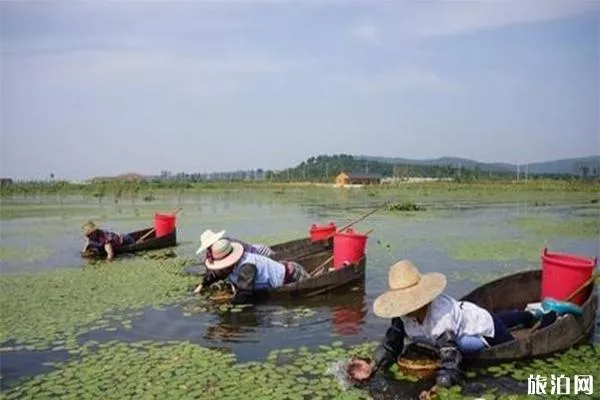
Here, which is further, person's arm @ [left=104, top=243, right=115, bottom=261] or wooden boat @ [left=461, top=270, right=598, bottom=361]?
person's arm @ [left=104, top=243, right=115, bottom=261]

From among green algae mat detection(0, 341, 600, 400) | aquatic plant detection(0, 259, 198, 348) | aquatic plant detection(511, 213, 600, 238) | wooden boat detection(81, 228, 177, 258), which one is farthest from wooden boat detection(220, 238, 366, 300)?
aquatic plant detection(511, 213, 600, 238)

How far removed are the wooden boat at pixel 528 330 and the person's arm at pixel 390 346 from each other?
66 centimetres

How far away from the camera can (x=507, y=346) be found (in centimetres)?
493

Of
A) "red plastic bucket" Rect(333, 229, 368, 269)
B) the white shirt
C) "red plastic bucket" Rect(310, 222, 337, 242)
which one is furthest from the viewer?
"red plastic bucket" Rect(310, 222, 337, 242)

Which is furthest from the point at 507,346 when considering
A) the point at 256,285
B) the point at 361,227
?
the point at 361,227

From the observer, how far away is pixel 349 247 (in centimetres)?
894

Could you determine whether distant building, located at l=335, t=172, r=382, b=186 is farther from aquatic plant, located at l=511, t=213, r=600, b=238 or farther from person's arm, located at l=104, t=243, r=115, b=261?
person's arm, located at l=104, t=243, r=115, b=261

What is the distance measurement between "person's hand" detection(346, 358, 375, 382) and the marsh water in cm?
118

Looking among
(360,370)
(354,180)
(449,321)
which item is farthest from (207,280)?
(354,180)

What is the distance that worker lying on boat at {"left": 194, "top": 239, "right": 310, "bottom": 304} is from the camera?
727 cm

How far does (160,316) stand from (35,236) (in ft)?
39.1

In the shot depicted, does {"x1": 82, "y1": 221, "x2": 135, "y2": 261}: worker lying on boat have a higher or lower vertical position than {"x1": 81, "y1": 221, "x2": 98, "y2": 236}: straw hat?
lower

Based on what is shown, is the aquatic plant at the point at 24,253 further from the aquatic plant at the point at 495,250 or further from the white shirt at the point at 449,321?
the white shirt at the point at 449,321

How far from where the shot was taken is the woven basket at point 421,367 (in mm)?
4758
